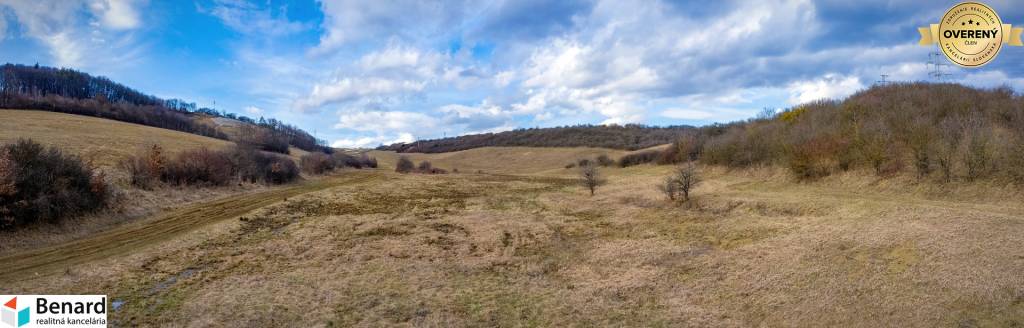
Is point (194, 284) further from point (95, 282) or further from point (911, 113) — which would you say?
point (911, 113)

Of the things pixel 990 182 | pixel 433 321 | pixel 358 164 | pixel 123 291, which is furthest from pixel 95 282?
pixel 358 164

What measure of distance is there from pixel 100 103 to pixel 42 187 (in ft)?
215

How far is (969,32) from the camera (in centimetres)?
1378

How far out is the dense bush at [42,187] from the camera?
40.2ft

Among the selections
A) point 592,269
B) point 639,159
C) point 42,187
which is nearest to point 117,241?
point 42,187

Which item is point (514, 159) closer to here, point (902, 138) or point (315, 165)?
point (315, 165)

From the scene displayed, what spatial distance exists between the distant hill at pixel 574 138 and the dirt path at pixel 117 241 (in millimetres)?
70933

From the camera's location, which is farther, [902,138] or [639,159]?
[639,159]

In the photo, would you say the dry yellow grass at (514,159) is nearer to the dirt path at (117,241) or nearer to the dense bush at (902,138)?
the dense bush at (902,138)

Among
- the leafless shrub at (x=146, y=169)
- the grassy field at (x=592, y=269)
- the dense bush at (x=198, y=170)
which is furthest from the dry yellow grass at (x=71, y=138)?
the grassy field at (x=592, y=269)

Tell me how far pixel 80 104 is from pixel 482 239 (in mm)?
68934

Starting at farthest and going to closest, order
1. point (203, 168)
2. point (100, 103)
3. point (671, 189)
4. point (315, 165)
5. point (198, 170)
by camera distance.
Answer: point (100, 103)
point (315, 165)
point (203, 168)
point (198, 170)
point (671, 189)

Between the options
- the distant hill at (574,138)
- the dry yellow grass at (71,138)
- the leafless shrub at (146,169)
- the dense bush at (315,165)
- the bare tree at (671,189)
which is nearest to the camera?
the bare tree at (671,189)

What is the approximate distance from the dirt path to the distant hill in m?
70.9
